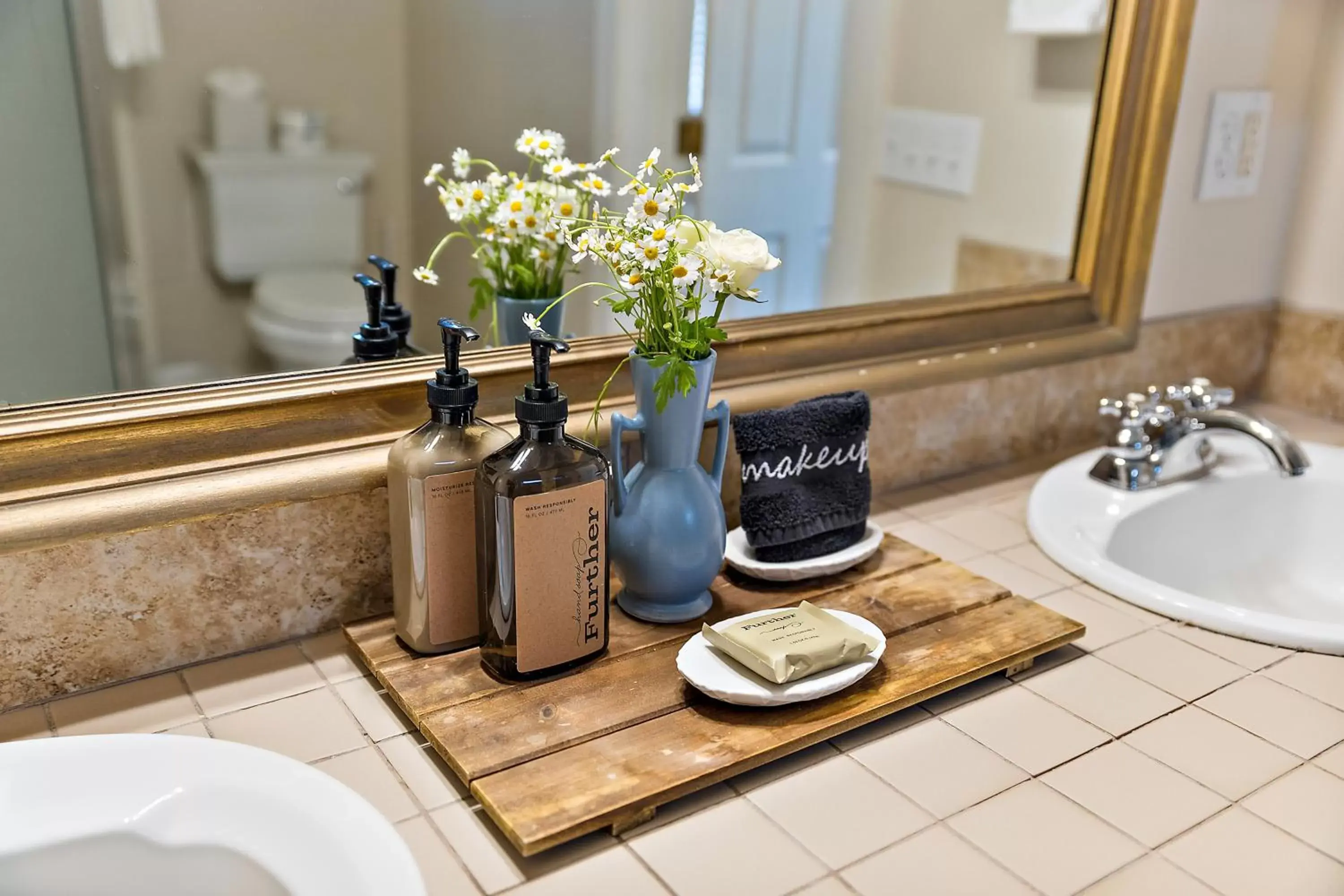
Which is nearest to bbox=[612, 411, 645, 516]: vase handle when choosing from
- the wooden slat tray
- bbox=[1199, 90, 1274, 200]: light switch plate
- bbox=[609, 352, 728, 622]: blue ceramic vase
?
bbox=[609, 352, 728, 622]: blue ceramic vase

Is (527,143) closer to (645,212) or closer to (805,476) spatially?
(645,212)

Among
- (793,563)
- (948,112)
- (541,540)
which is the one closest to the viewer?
(541,540)

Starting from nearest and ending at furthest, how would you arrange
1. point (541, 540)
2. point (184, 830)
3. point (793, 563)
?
point (184, 830) < point (541, 540) < point (793, 563)

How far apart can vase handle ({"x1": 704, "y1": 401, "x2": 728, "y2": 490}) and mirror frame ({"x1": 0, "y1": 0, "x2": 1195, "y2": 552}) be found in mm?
125

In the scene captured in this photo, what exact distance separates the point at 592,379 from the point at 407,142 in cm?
26

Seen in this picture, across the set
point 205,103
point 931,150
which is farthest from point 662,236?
point 931,150

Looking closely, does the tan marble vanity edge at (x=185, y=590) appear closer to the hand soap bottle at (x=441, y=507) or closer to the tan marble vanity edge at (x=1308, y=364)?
the hand soap bottle at (x=441, y=507)

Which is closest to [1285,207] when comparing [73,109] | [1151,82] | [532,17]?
[1151,82]

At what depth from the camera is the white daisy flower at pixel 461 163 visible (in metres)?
0.97

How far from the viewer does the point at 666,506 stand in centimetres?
90

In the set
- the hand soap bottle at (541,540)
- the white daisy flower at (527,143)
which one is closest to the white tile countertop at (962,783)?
the hand soap bottle at (541,540)

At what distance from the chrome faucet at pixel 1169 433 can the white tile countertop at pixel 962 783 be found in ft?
1.02

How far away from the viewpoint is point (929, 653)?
2.99ft

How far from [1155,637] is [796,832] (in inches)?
17.6
